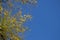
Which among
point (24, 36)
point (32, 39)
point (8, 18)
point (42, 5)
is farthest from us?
point (42, 5)

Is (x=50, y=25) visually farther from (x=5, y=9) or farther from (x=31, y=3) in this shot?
(x=5, y=9)

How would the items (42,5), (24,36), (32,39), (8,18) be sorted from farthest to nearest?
(42,5) → (32,39) → (24,36) → (8,18)

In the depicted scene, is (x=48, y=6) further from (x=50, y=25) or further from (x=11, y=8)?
(x=11, y=8)

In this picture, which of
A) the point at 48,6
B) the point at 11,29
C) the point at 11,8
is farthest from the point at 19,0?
the point at 48,6

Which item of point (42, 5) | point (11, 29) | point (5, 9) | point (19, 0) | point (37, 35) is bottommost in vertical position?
point (11, 29)

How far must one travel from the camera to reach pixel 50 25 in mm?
1859

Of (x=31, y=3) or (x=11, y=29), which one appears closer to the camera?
(x=11, y=29)

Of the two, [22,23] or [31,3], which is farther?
[31,3]

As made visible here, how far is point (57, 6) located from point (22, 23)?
0.90 m

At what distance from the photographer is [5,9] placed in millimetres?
1115

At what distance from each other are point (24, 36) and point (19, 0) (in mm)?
250

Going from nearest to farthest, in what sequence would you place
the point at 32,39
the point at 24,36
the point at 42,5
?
1. the point at 24,36
2. the point at 32,39
3. the point at 42,5

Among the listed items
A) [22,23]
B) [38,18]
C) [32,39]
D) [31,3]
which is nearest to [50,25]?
[38,18]

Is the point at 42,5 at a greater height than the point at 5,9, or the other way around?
the point at 42,5
